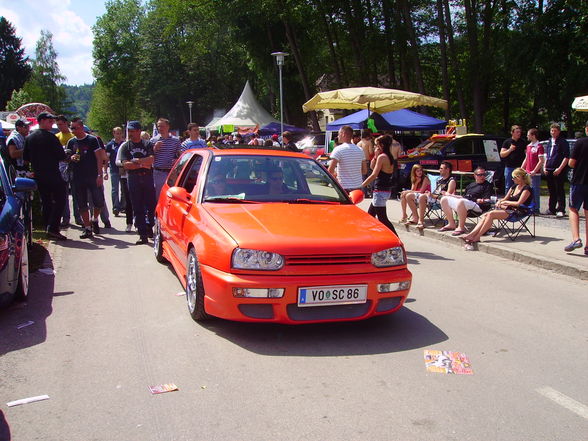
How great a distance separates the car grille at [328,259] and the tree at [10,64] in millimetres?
80540

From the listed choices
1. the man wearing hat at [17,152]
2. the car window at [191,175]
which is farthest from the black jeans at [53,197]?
the car window at [191,175]

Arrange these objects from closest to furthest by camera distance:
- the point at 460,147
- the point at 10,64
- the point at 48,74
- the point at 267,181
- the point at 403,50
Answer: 1. the point at 267,181
2. the point at 460,147
3. the point at 403,50
4. the point at 10,64
5. the point at 48,74

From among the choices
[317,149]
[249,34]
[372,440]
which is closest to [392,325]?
[372,440]

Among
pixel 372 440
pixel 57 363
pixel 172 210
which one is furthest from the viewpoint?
pixel 172 210

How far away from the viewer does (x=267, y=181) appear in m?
5.85

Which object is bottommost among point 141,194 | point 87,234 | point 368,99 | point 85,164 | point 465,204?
point 87,234

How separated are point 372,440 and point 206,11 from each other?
40.7m

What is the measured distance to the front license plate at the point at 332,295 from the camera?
175 inches

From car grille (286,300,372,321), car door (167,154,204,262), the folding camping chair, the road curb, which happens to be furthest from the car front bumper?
the folding camping chair

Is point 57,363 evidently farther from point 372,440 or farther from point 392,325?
point 392,325

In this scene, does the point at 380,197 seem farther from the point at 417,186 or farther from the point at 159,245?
the point at 159,245

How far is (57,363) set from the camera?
423 cm

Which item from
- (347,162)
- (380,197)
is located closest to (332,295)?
(380,197)

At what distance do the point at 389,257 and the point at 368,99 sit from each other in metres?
13.1
